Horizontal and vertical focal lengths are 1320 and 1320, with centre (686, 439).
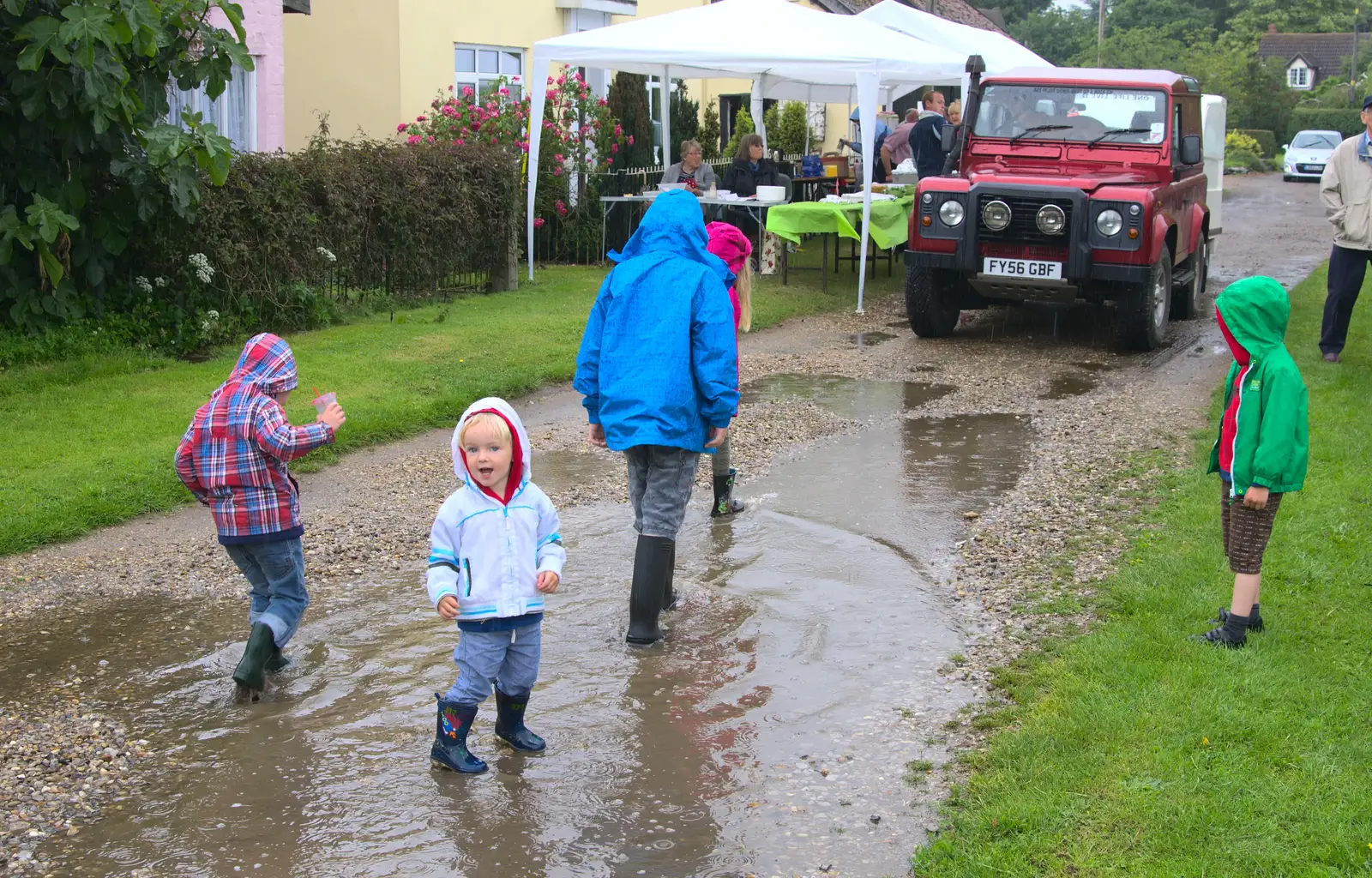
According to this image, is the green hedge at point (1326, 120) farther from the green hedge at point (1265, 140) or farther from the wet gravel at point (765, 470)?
the wet gravel at point (765, 470)

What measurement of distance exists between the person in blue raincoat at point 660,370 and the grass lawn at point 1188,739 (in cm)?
147

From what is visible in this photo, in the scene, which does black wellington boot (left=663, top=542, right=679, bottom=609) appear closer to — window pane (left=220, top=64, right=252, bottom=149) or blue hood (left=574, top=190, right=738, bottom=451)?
blue hood (left=574, top=190, right=738, bottom=451)

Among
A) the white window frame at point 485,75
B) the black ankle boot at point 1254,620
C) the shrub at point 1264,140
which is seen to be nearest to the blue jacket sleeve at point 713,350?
the black ankle boot at point 1254,620

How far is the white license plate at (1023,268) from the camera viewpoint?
11.5 m

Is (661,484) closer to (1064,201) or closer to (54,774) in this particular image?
(54,774)

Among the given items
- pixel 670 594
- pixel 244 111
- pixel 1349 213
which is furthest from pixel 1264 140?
pixel 670 594

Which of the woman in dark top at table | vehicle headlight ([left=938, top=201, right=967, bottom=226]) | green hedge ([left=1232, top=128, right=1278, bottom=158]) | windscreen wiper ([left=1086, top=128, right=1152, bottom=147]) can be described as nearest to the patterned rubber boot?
vehicle headlight ([left=938, top=201, right=967, bottom=226])

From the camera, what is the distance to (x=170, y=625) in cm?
556

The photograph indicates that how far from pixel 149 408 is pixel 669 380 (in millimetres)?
5282

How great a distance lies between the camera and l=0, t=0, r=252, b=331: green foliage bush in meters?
9.19

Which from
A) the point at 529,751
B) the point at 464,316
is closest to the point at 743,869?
the point at 529,751

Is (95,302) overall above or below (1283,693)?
above

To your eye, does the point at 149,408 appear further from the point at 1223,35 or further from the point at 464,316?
the point at 1223,35

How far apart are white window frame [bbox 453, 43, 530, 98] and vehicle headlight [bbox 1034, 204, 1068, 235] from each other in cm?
989
